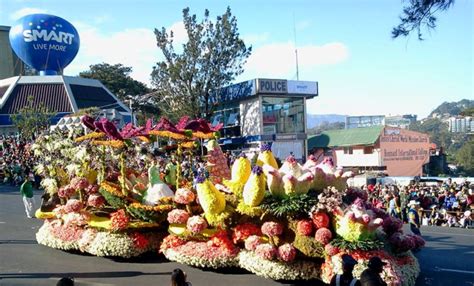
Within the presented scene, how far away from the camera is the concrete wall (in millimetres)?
32656

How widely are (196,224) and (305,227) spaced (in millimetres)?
2133

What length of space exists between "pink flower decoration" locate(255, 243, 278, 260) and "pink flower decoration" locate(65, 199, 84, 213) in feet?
14.8

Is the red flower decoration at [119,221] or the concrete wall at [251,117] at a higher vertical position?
the concrete wall at [251,117]

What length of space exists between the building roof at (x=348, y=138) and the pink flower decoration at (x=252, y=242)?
108 feet

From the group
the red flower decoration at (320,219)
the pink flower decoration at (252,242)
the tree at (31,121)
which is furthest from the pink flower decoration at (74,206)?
the tree at (31,121)

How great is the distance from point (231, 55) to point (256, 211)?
854 inches

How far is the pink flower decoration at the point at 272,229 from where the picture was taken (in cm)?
791

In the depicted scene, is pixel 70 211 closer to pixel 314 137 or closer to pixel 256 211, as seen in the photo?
pixel 256 211

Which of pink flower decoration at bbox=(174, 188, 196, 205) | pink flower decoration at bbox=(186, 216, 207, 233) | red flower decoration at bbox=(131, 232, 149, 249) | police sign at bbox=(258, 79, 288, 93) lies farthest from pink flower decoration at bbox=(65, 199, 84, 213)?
police sign at bbox=(258, 79, 288, 93)

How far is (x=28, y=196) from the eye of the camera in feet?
46.6

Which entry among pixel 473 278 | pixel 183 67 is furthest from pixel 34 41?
pixel 473 278

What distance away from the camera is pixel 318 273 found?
25.6 feet

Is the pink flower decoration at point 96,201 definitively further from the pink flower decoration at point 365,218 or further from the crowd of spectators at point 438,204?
the crowd of spectators at point 438,204

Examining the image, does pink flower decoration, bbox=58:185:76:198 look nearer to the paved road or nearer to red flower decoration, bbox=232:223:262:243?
the paved road
